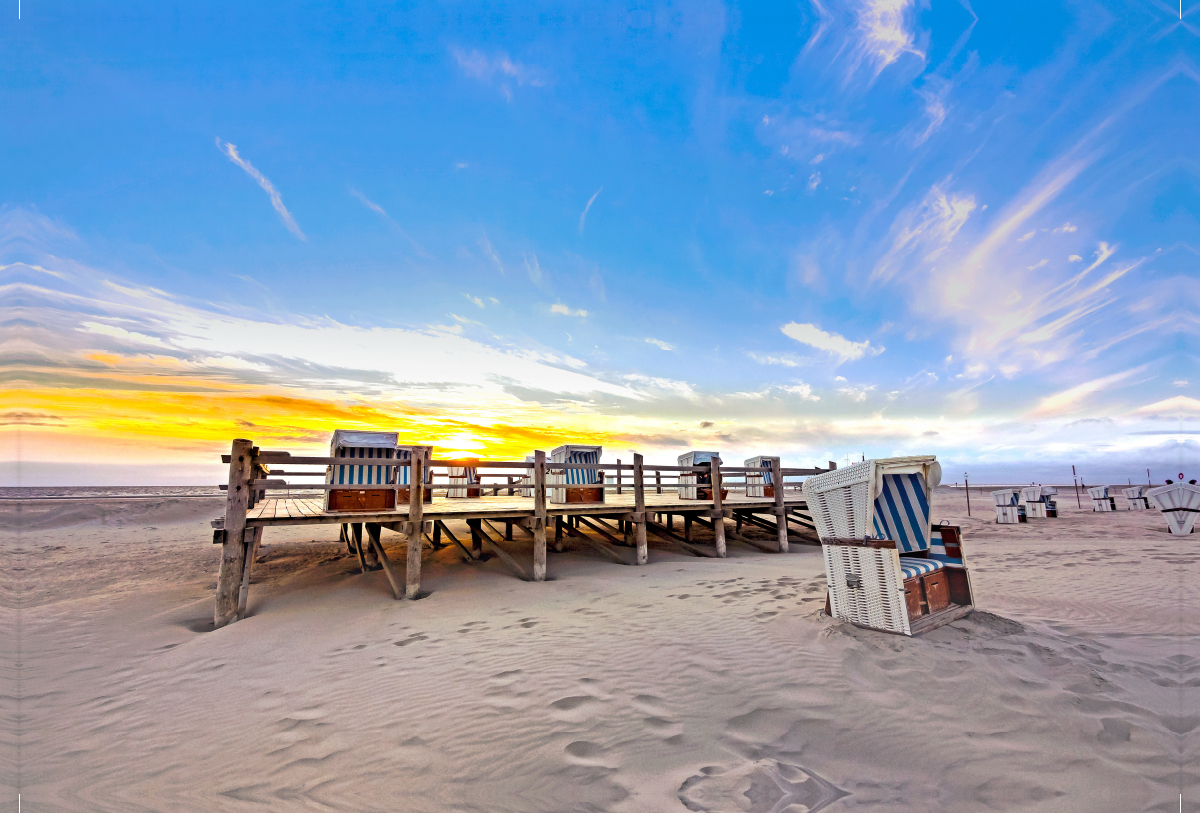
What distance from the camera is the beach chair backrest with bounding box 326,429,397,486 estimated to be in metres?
9.21

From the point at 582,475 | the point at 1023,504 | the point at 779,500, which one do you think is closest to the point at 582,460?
the point at 582,475

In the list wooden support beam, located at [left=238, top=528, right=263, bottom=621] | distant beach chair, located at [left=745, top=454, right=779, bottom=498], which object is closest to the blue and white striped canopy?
wooden support beam, located at [left=238, top=528, right=263, bottom=621]

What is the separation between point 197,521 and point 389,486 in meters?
24.4

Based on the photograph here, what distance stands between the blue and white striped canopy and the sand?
3.24ft

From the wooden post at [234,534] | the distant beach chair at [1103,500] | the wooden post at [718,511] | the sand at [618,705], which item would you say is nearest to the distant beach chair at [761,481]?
the wooden post at [718,511]

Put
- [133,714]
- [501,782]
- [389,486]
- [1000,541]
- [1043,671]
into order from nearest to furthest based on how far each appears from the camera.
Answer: [501,782] < [1043,671] < [133,714] < [389,486] < [1000,541]

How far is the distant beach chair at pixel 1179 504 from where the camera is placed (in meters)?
14.3

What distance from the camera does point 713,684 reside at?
4.28 meters

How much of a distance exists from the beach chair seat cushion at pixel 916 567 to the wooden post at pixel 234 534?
8.91 meters

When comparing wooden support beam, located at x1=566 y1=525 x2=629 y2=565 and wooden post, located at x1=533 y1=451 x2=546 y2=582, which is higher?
wooden post, located at x1=533 y1=451 x2=546 y2=582

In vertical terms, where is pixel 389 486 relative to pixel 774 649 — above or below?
above

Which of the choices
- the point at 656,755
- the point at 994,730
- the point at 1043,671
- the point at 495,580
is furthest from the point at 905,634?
the point at 495,580

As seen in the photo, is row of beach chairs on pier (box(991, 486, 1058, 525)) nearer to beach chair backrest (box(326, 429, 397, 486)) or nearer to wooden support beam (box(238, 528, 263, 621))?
beach chair backrest (box(326, 429, 397, 486))

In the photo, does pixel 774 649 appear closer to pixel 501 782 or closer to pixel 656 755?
pixel 656 755
